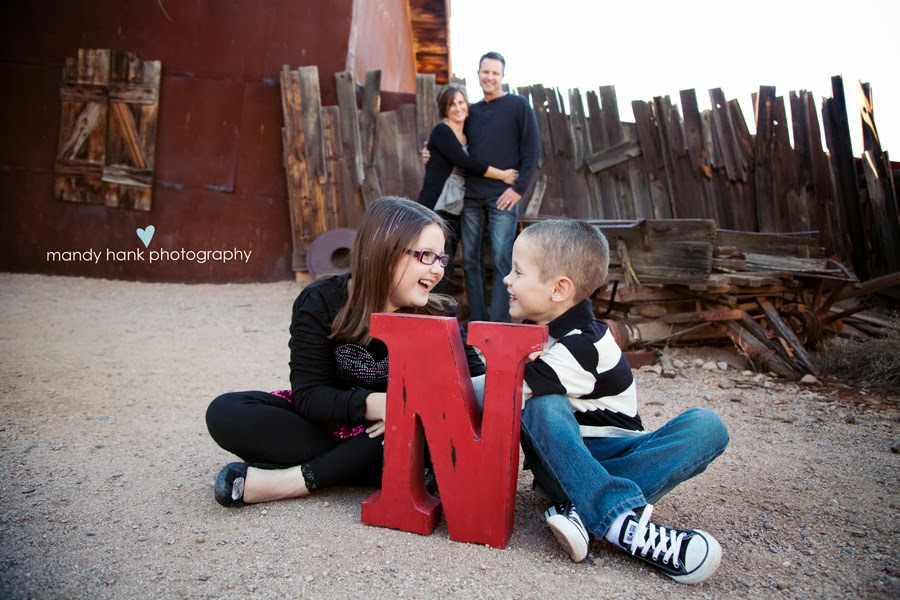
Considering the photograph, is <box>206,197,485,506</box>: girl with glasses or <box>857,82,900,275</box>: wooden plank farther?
<box>857,82,900,275</box>: wooden plank

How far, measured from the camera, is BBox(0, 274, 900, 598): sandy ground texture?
1.62 meters

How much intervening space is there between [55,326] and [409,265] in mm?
3865

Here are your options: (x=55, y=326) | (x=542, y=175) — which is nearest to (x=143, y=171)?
(x=55, y=326)

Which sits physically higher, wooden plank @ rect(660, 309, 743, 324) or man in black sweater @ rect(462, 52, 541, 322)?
man in black sweater @ rect(462, 52, 541, 322)

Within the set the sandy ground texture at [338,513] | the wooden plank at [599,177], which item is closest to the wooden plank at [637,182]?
the wooden plank at [599,177]

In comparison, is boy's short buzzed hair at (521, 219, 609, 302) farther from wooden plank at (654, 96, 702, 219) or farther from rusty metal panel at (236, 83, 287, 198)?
rusty metal panel at (236, 83, 287, 198)

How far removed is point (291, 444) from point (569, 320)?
1.02 meters

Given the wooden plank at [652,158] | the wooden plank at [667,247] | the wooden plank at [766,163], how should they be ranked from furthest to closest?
1. the wooden plank at [652,158]
2. the wooden plank at [766,163]
3. the wooden plank at [667,247]

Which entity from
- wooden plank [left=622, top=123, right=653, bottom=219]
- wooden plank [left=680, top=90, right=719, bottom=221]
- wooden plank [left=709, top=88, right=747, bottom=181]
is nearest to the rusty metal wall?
wooden plank [left=622, top=123, right=653, bottom=219]

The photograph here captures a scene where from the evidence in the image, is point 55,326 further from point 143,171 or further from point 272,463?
point 272,463

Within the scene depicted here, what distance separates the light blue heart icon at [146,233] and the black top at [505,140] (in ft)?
12.8

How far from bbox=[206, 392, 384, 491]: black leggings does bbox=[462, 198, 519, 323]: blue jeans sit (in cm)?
237

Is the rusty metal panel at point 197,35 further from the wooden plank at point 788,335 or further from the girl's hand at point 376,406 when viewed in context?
the girl's hand at point 376,406

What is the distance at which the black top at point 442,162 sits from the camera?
173 inches
